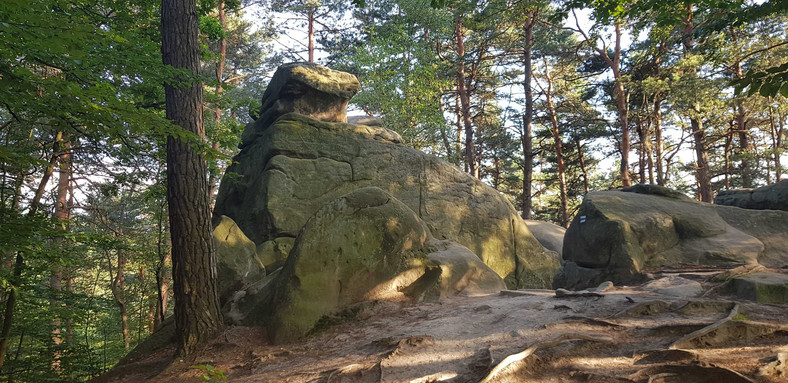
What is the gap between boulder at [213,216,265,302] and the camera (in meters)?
8.03

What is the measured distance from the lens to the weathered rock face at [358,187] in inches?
436

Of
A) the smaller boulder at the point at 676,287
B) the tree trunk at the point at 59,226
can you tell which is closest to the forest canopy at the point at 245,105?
the tree trunk at the point at 59,226

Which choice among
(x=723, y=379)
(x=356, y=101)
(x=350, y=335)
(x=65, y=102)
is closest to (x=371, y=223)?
(x=350, y=335)

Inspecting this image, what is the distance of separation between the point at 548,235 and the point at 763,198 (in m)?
6.77

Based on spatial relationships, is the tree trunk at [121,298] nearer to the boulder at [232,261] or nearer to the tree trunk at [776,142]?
the boulder at [232,261]

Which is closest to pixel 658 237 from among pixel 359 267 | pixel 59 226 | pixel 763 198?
pixel 763 198

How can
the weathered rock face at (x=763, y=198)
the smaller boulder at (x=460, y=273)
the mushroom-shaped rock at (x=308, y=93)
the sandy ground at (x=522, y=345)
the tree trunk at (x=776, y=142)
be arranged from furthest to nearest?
the tree trunk at (x=776, y=142) → the mushroom-shaped rock at (x=308, y=93) → the weathered rock face at (x=763, y=198) → the smaller boulder at (x=460, y=273) → the sandy ground at (x=522, y=345)

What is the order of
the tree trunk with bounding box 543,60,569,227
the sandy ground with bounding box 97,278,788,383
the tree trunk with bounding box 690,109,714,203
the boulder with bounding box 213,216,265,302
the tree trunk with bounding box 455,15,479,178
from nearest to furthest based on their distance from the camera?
the sandy ground with bounding box 97,278,788,383, the boulder with bounding box 213,216,265,302, the tree trunk with bounding box 690,109,714,203, the tree trunk with bounding box 455,15,479,178, the tree trunk with bounding box 543,60,569,227

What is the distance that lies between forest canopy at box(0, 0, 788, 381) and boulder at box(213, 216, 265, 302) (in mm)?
1312

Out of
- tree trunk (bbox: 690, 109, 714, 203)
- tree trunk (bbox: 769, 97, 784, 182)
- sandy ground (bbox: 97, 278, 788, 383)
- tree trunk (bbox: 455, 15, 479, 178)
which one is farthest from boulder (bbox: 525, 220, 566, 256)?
sandy ground (bbox: 97, 278, 788, 383)

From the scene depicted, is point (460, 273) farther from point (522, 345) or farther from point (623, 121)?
point (623, 121)

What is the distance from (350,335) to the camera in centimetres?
573

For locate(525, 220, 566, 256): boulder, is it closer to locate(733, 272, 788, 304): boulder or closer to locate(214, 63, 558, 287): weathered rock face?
locate(214, 63, 558, 287): weathered rock face

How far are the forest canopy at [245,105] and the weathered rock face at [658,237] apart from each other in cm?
350
